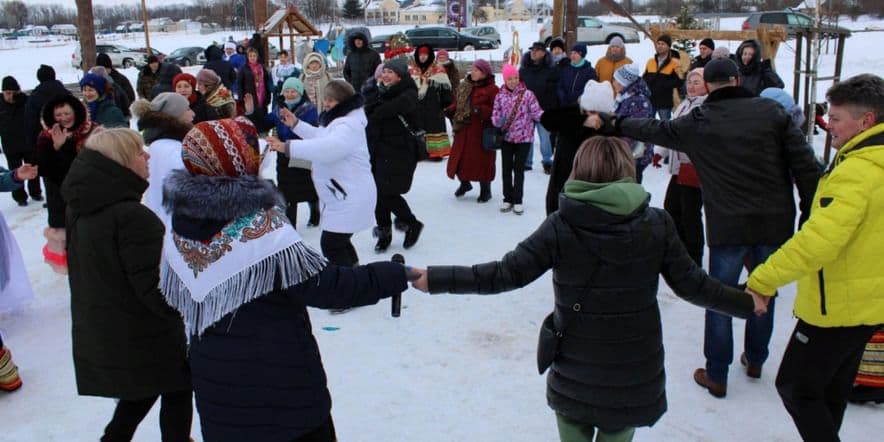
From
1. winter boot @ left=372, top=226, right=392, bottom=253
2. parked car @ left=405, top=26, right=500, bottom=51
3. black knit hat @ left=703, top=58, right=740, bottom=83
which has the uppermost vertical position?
parked car @ left=405, top=26, right=500, bottom=51

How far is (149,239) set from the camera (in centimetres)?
268

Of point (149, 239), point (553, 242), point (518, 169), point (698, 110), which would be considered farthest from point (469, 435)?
point (518, 169)

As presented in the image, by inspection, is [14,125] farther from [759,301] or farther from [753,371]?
[759,301]

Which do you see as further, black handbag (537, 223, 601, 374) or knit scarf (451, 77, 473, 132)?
knit scarf (451, 77, 473, 132)

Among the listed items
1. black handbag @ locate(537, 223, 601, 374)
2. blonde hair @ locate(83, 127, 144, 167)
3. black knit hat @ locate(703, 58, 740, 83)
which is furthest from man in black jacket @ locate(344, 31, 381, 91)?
black handbag @ locate(537, 223, 601, 374)

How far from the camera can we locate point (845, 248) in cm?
254

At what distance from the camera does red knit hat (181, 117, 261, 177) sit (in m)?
2.10

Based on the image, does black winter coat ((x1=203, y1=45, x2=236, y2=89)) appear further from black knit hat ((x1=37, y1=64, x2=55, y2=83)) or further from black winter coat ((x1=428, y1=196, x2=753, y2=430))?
black winter coat ((x1=428, y1=196, x2=753, y2=430))

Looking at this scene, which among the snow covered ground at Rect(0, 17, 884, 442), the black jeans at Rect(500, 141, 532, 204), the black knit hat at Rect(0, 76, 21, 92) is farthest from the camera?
the black knit hat at Rect(0, 76, 21, 92)

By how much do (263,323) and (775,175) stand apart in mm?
2563

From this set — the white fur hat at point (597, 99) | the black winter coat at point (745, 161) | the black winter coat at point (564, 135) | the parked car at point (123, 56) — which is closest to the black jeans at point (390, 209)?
the black winter coat at point (564, 135)

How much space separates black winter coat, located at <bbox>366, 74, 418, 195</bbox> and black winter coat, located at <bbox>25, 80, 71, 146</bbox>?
3652 millimetres

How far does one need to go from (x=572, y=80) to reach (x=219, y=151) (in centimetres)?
767

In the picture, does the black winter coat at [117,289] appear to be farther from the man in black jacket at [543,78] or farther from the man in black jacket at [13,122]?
the man in black jacket at [543,78]
